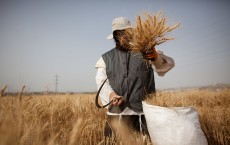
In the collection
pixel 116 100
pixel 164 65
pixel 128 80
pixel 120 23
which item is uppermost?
pixel 120 23

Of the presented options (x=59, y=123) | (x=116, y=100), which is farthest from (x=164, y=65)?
(x=59, y=123)

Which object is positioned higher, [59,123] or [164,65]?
[164,65]

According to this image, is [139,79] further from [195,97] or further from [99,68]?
[195,97]

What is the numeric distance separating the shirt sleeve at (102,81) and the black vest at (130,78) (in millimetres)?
67

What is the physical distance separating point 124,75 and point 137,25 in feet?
1.72

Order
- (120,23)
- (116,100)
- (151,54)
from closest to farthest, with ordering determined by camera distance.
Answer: (151,54), (116,100), (120,23)

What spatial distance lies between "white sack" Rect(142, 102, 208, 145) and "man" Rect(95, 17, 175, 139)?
19.1 inches

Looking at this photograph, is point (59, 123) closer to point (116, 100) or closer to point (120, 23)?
point (116, 100)

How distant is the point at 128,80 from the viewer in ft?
7.22

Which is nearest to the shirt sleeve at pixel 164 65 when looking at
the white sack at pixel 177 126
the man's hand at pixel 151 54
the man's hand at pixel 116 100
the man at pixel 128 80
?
the man at pixel 128 80

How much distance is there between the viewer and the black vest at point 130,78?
→ 2.17m

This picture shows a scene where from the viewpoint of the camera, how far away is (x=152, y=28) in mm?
1798

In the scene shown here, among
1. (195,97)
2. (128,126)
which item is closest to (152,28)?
(128,126)

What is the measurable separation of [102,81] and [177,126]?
100 cm
